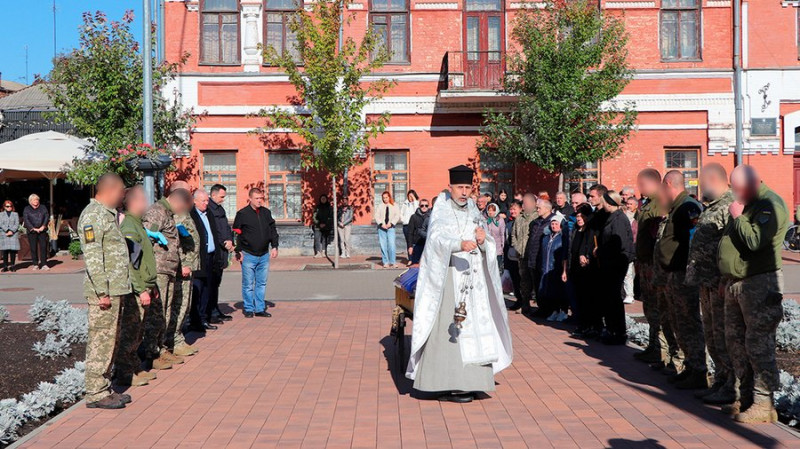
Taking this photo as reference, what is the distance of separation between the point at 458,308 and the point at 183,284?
3755mm

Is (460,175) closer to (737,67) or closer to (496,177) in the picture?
(496,177)

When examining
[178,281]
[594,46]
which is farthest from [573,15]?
[178,281]

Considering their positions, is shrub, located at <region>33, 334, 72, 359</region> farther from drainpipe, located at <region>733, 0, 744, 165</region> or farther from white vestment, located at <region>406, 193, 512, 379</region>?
drainpipe, located at <region>733, 0, 744, 165</region>

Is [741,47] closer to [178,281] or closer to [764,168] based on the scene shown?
[764,168]

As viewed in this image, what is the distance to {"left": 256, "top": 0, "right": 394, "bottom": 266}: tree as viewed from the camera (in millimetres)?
21391

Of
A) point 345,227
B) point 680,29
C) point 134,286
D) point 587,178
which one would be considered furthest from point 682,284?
point 680,29

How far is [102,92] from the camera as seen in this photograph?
Answer: 2186cm

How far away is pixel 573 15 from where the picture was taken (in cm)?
2208

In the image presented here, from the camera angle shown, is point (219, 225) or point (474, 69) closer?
point (219, 225)

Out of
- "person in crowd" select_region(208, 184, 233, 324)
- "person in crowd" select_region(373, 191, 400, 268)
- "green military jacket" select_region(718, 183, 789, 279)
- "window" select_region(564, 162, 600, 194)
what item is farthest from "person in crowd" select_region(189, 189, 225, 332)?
"window" select_region(564, 162, 600, 194)

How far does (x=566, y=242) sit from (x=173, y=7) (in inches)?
636

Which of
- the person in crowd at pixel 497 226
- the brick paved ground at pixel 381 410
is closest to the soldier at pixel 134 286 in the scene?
the brick paved ground at pixel 381 410

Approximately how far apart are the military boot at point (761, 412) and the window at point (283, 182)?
19.2 meters

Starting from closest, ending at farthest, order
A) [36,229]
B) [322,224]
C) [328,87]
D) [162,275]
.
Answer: [162,275] < [328,87] < [36,229] < [322,224]
